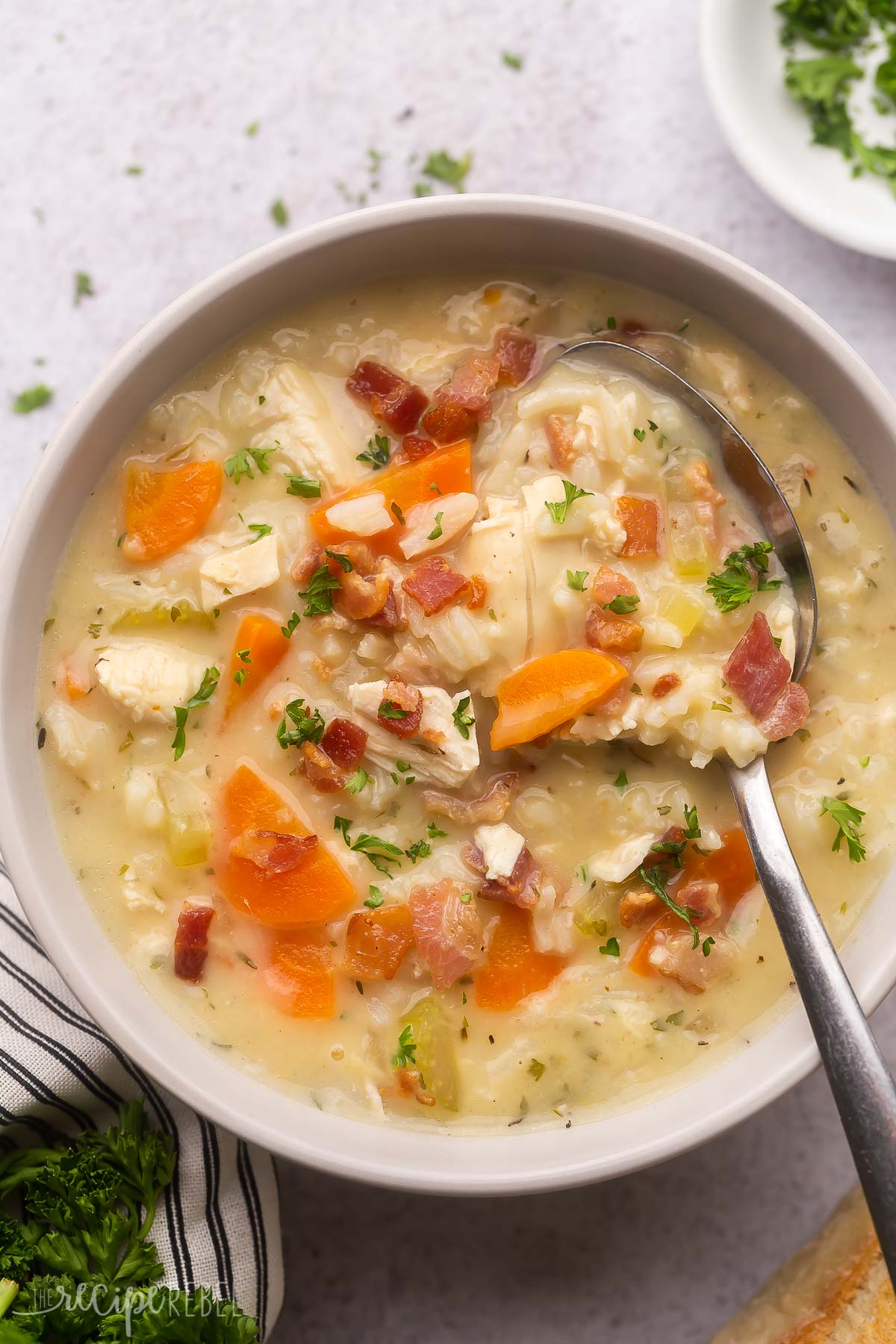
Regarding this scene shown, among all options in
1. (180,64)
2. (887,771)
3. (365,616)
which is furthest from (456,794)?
(180,64)

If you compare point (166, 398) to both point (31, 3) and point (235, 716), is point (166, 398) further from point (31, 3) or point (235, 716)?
point (31, 3)

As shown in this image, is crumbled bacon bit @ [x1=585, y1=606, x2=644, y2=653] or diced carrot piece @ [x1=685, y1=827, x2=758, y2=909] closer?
crumbled bacon bit @ [x1=585, y1=606, x2=644, y2=653]

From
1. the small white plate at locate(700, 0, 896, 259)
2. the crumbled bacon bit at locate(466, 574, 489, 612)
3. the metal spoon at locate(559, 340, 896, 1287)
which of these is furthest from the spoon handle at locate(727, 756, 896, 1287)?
the small white plate at locate(700, 0, 896, 259)

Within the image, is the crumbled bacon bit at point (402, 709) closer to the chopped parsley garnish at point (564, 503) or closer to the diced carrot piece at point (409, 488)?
the diced carrot piece at point (409, 488)

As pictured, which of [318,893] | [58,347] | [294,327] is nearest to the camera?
[318,893]

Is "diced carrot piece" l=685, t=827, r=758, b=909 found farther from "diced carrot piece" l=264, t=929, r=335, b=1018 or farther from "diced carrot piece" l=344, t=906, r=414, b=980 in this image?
"diced carrot piece" l=264, t=929, r=335, b=1018
